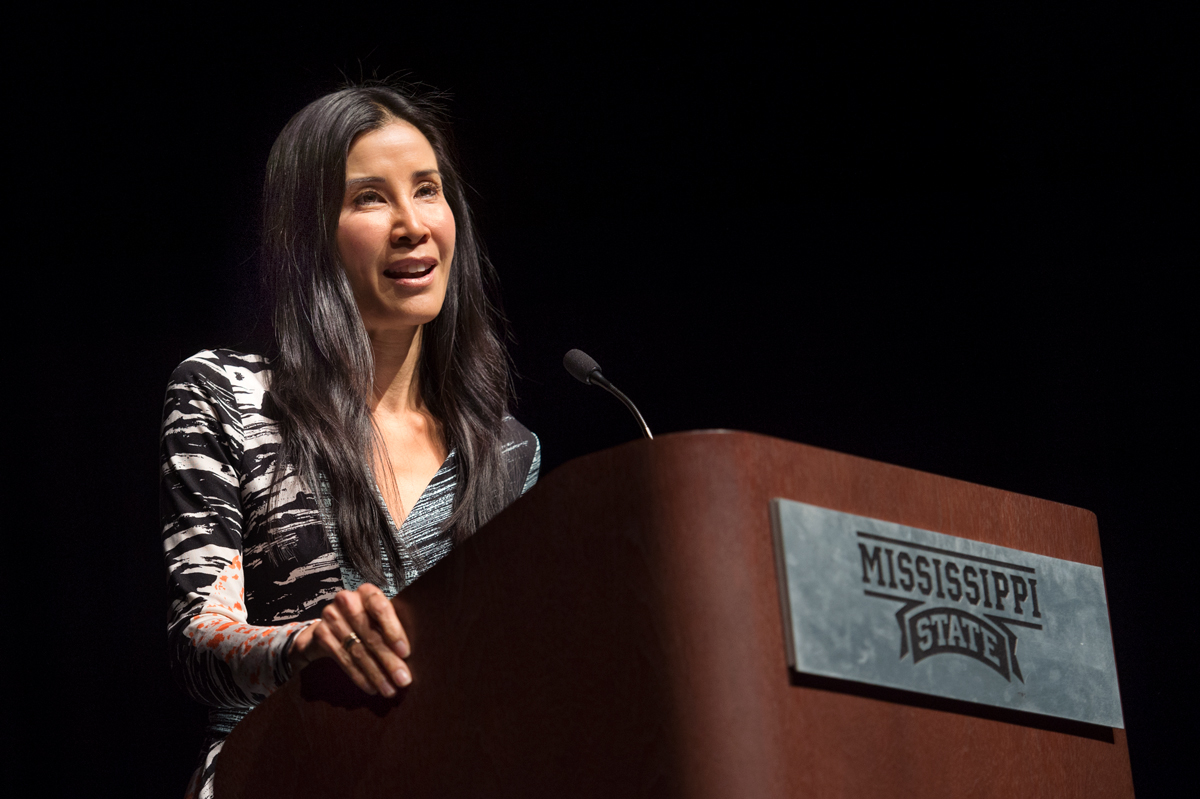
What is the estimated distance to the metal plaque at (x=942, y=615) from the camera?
35.7 inches

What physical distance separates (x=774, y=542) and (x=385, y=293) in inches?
40.8

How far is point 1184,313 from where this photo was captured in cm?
276

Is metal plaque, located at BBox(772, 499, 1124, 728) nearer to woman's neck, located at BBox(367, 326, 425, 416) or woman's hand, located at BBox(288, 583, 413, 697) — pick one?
woman's hand, located at BBox(288, 583, 413, 697)

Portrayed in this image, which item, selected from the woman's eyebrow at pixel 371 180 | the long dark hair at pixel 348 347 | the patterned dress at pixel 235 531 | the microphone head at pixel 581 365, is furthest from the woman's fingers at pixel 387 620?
the woman's eyebrow at pixel 371 180

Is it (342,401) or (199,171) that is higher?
(199,171)

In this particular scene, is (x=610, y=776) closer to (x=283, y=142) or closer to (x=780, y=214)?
(x=283, y=142)

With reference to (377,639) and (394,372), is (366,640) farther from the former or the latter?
(394,372)

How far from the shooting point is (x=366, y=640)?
1.06m

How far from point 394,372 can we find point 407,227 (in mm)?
237

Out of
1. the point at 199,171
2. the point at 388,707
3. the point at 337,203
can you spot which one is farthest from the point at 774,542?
the point at 199,171

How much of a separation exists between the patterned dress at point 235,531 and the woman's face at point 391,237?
0.66 ft

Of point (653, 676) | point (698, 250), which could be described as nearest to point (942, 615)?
point (653, 676)

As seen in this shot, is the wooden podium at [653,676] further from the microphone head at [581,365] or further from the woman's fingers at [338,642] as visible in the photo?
the microphone head at [581,365]

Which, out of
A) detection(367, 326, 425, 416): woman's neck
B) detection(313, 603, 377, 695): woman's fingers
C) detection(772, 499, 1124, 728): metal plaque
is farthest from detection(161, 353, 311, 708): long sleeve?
detection(772, 499, 1124, 728): metal plaque
